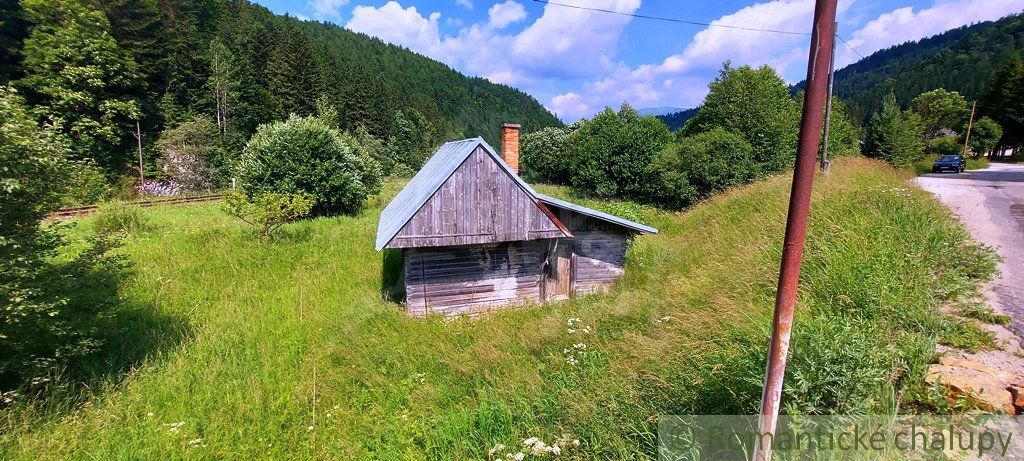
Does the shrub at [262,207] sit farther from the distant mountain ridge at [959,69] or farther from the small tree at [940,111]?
the distant mountain ridge at [959,69]

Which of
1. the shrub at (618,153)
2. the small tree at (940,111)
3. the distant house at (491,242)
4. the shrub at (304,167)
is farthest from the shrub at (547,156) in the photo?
the small tree at (940,111)

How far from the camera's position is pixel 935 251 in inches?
220

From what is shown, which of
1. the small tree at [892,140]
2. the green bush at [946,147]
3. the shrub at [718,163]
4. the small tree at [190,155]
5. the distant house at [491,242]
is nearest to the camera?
the distant house at [491,242]

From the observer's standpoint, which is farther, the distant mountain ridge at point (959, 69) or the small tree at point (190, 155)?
the distant mountain ridge at point (959, 69)

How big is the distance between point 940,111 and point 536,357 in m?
72.2

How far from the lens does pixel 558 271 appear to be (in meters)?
10.4

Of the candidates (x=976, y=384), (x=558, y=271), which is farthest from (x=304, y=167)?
(x=976, y=384)

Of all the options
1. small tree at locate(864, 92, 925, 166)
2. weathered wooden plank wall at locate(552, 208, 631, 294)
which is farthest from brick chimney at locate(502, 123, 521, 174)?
small tree at locate(864, 92, 925, 166)

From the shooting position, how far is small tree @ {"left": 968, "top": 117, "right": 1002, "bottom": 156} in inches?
1443

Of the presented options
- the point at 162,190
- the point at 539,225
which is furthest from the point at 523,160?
the point at 539,225

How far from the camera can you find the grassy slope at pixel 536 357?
401cm

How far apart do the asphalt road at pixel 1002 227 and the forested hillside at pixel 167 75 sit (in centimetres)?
1361

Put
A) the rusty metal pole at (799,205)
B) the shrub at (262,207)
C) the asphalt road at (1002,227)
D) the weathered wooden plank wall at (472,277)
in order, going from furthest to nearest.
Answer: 1. the shrub at (262,207)
2. the weathered wooden plank wall at (472,277)
3. the asphalt road at (1002,227)
4. the rusty metal pole at (799,205)

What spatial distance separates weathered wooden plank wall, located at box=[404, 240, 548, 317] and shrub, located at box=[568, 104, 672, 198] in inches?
705
